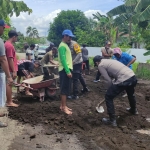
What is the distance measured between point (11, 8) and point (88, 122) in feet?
13.9

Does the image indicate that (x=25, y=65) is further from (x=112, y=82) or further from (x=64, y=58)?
(x=112, y=82)

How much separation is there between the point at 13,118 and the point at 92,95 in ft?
11.4

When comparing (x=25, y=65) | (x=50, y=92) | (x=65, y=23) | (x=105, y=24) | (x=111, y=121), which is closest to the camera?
(x=111, y=121)

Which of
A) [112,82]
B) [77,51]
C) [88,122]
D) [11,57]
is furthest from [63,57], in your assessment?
[77,51]

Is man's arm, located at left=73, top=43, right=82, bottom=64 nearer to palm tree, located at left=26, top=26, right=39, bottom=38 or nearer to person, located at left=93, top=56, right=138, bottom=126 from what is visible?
person, located at left=93, top=56, right=138, bottom=126

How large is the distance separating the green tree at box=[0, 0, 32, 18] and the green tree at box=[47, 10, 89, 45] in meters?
38.7

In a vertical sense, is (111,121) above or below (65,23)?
below

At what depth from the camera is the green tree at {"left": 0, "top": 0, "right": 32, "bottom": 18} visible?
26.2 feet

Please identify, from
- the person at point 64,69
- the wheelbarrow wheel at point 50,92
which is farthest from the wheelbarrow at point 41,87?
the person at point 64,69

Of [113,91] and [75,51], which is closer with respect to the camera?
[113,91]

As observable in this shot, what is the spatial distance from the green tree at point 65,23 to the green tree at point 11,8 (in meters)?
38.7

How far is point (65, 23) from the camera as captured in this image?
4759cm

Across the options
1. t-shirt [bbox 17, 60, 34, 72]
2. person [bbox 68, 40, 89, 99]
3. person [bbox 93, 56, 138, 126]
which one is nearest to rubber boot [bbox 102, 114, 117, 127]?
person [bbox 93, 56, 138, 126]

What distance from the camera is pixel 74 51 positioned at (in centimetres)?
834
